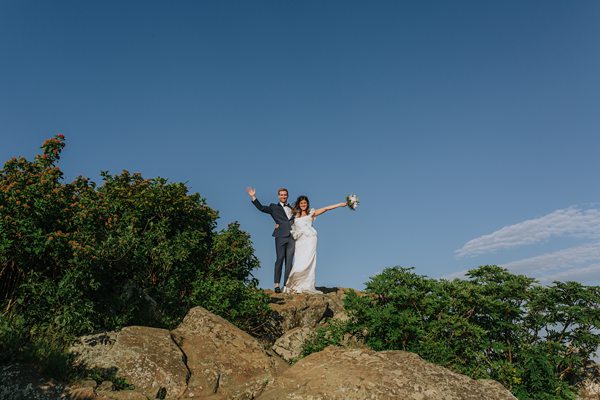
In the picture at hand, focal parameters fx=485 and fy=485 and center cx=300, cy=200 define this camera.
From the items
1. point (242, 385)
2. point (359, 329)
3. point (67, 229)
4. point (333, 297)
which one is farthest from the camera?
point (333, 297)

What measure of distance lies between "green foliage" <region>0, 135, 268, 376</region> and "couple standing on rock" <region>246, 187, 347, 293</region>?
2.84 metres

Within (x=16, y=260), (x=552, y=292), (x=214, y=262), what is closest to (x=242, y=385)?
(x=16, y=260)

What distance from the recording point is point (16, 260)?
32.3ft

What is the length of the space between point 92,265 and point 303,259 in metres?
8.93

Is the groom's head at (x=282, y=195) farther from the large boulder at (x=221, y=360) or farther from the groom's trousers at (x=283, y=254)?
the large boulder at (x=221, y=360)

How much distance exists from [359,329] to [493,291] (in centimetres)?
358

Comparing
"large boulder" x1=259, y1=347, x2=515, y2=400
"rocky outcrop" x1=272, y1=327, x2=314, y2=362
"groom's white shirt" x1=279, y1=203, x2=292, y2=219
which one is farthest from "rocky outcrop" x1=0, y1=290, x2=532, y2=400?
"groom's white shirt" x1=279, y1=203, x2=292, y2=219

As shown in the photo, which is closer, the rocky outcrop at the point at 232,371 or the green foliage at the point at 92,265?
Result: the rocky outcrop at the point at 232,371

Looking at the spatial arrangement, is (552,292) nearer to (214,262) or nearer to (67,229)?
(214,262)

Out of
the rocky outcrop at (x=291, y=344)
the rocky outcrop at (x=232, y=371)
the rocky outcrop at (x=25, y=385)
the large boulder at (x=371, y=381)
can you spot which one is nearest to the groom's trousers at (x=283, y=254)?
the rocky outcrop at (x=291, y=344)

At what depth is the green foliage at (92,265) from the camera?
374 inches

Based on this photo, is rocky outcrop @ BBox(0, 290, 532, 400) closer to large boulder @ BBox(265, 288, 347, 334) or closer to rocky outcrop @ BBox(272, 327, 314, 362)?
rocky outcrop @ BBox(272, 327, 314, 362)

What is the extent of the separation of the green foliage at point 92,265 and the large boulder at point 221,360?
1.27m

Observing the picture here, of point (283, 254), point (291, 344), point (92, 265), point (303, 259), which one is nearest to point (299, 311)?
point (291, 344)
